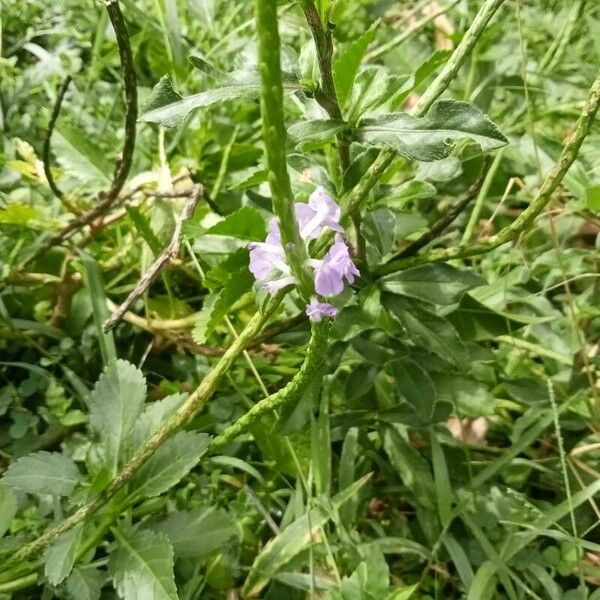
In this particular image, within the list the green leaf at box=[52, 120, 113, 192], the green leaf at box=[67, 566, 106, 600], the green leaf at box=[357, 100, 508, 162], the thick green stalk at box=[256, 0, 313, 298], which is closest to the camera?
the thick green stalk at box=[256, 0, 313, 298]

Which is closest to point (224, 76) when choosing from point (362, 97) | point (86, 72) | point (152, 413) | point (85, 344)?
point (362, 97)

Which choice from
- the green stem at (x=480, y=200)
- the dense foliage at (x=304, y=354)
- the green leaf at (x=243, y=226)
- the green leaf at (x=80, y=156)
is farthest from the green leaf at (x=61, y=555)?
the green stem at (x=480, y=200)

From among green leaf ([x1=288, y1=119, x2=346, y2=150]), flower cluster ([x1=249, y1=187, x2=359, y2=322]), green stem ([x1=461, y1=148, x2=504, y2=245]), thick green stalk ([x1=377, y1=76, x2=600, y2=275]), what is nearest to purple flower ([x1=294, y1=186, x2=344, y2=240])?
flower cluster ([x1=249, y1=187, x2=359, y2=322])

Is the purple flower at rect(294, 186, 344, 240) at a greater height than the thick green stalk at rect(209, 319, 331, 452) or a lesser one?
greater

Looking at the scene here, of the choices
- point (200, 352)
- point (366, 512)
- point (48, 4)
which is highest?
point (48, 4)

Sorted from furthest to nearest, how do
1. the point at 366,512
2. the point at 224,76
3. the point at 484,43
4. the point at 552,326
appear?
the point at 484,43 < the point at 552,326 < the point at 366,512 < the point at 224,76

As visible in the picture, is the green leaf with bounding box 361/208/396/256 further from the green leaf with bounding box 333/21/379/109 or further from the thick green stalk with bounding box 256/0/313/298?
the thick green stalk with bounding box 256/0/313/298

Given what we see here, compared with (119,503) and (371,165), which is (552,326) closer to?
(371,165)
